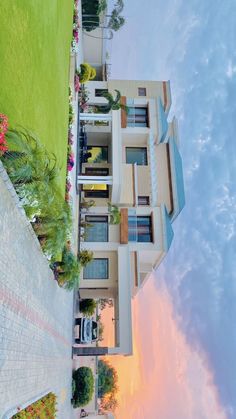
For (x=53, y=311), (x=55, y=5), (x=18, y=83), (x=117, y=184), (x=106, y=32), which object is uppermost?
(x=106, y=32)

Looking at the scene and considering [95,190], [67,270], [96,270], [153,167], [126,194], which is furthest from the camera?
[153,167]

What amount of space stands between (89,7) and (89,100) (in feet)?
40.4

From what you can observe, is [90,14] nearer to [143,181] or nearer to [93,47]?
[93,47]

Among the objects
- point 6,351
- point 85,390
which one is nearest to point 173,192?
point 85,390

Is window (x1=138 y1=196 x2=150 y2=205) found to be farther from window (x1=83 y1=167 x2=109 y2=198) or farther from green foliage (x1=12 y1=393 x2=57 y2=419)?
green foliage (x1=12 y1=393 x2=57 y2=419)

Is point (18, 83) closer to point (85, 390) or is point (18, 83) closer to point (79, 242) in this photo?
point (79, 242)

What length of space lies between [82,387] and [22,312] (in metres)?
18.9

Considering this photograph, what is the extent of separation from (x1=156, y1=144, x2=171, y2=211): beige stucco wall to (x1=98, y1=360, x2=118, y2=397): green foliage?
139ft

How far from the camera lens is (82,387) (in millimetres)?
27547

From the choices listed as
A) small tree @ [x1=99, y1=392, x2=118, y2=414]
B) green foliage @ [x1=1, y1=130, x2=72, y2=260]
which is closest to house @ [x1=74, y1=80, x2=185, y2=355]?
green foliage @ [x1=1, y1=130, x2=72, y2=260]

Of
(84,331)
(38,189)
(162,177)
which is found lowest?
(84,331)

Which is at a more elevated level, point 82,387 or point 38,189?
point 38,189

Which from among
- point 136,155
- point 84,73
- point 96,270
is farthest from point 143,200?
point 84,73

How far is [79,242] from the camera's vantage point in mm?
30906
